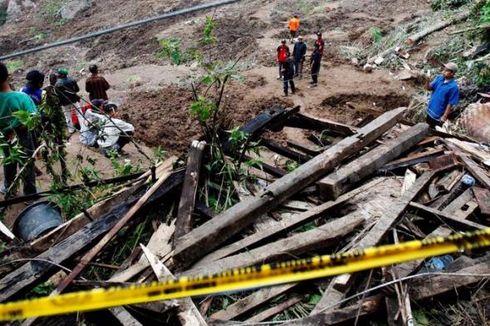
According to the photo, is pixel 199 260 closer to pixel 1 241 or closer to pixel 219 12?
pixel 1 241

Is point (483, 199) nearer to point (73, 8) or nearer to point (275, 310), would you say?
point (275, 310)

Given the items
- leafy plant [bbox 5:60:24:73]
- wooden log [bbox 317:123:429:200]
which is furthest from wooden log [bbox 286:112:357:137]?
leafy plant [bbox 5:60:24:73]

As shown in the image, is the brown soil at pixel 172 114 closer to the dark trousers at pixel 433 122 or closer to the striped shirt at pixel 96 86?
the striped shirt at pixel 96 86

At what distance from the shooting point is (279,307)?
3.05m

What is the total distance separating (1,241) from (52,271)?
4.70 feet

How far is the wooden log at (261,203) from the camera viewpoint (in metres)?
3.34

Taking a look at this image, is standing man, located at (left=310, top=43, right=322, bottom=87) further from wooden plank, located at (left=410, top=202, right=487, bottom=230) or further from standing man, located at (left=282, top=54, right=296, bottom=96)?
wooden plank, located at (left=410, top=202, right=487, bottom=230)

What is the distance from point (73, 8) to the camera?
21562 mm

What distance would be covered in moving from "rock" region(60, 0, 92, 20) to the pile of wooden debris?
789 inches

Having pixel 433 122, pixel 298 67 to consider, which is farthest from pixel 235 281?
pixel 298 67

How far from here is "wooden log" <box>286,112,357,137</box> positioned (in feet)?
18.0

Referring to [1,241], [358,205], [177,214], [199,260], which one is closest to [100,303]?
[199,260]

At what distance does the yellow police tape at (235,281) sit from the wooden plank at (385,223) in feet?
2.67

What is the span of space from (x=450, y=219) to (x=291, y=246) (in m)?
1.48
